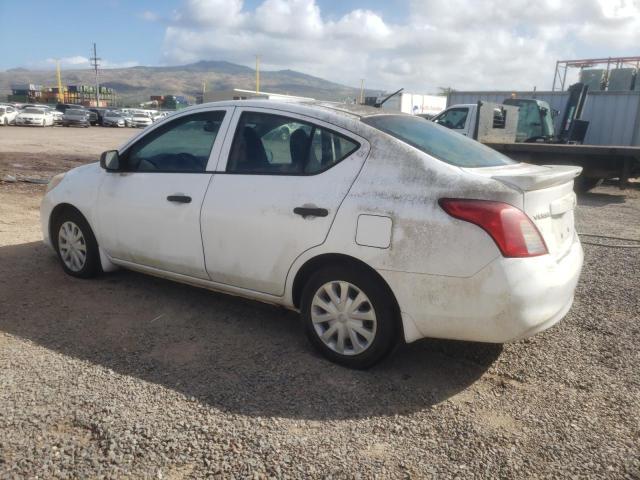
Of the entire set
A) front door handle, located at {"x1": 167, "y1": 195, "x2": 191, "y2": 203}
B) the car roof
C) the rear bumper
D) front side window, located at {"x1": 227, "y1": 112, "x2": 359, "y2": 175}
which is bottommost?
the rear bumper

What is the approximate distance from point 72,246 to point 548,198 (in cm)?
400

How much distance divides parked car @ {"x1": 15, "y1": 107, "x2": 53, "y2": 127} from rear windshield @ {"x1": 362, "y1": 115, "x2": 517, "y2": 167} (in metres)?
40.3

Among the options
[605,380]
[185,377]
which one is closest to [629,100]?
[605,380]

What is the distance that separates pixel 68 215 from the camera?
194 inches

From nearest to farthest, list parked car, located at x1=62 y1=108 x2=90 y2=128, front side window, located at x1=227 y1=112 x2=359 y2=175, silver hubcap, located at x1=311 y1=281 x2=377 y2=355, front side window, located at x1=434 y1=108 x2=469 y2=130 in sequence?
silver hubcap, located at x1=311 y1=281 x2=377 y2=355 < front side window, located at x1=227 y1=112 x2=359 y2=175 < front side window, located at x1=434 y1=108 x2=469 y2=130 < parked car, located at x1=62 y1=108 x2=90 y2=128

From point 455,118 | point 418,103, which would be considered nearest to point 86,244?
point 455,118

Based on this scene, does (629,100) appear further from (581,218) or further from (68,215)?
(68,215)

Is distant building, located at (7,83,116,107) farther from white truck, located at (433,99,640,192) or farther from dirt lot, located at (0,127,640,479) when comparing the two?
dirt lot, located at (0,127,640,479)

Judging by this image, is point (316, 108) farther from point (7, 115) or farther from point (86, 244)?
point (7, 115)

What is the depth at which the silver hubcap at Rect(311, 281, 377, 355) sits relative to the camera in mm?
3299

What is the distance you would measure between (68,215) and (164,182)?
1343mm

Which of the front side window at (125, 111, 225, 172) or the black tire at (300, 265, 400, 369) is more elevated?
the front side window at (125, 111, 225, 172)

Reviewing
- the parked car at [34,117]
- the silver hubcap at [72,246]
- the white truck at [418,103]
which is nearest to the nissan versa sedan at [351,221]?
the silver hubcap at [72,246]

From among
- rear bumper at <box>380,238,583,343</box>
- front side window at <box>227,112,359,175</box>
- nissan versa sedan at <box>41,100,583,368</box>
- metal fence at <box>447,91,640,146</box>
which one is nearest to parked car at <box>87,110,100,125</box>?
metal fence at <box>447,91,640,146</box>
